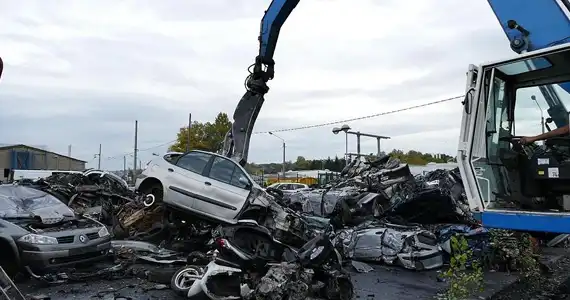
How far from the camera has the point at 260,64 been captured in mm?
10828

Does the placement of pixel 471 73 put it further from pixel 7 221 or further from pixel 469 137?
pixel 7 221

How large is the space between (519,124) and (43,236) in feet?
23.3

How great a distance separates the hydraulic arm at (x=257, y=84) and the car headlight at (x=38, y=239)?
4.60 m

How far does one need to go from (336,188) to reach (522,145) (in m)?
8.57

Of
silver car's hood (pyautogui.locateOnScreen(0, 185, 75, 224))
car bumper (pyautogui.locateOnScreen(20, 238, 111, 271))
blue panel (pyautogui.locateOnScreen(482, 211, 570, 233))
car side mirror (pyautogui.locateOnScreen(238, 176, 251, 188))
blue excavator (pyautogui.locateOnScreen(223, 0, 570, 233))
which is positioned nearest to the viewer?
blue panel (pyautogui.locateOnScreen(482, 211, 570, 233))

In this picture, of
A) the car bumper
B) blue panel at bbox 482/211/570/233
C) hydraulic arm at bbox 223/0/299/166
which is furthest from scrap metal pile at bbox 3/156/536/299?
blue panel at bbox 482/211/570/233

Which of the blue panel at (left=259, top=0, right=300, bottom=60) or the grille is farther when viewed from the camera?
the blue panel at (left=259, top=0, right=300, bottom=60)

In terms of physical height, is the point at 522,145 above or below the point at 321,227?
above

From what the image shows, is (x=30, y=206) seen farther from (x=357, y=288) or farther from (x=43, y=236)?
(x=357, y=288)

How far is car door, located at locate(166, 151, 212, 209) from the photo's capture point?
9773 millimetres

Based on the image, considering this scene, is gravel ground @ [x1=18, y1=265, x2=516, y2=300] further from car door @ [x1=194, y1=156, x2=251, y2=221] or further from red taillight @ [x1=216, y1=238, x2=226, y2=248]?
car door @ [x1=194, y1=156, x2=251, y2=221]

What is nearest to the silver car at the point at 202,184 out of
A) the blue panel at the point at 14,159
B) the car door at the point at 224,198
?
the car door at the point at 224,198

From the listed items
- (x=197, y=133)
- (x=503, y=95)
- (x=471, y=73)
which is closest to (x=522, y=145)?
(x=503, y=95)

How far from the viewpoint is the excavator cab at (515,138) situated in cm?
478
